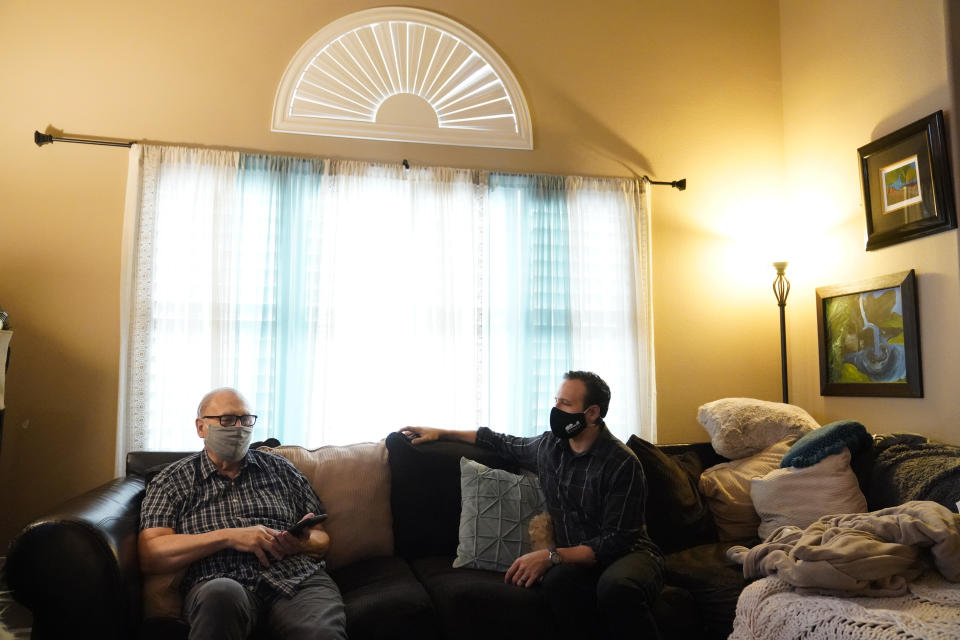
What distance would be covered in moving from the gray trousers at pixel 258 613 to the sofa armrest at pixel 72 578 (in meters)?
0.21

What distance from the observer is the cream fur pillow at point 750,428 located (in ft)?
11.4

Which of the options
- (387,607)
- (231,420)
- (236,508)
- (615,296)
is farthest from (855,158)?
(236,508)

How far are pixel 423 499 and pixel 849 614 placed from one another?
1608 mm

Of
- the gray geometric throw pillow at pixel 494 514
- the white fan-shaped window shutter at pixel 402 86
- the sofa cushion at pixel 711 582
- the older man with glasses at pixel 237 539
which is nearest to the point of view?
the older man with glasses at pixel 237 539

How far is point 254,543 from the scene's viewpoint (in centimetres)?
233

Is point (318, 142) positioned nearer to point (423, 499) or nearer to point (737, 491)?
point (423, 499)

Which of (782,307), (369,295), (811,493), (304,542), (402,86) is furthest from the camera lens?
(782,307)

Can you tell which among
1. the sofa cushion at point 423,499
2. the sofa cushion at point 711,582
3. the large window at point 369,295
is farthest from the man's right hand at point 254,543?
the sofa cushion at point 711,582

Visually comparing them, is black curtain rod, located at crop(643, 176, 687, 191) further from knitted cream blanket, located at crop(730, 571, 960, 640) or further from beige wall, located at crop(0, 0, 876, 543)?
knitted cream blanket, located at crop(730, 571, 960, 640)

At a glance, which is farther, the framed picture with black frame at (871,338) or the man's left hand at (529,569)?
the framed picture with black frame at (871,338)

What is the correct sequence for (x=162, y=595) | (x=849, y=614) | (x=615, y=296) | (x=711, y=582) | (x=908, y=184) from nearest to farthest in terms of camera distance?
(x=849, y=614), (x=162, y=595), (x=711, y=582), (x=908, y=184), (x=615, y=296)

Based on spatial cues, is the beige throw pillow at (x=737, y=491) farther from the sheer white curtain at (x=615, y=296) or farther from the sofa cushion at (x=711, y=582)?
the sheer white curtain at (x=615, y=296)

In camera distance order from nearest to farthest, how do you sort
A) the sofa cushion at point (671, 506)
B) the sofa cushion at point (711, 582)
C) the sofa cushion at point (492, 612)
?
the sofa cushion at point (492, 612) < the sofa cushion at point (711, 582) < the sofa cushion at point (671, 506)

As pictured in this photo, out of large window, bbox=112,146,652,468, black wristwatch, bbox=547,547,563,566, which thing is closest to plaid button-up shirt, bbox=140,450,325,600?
black wristwatch, bbox=547,547,563,566
